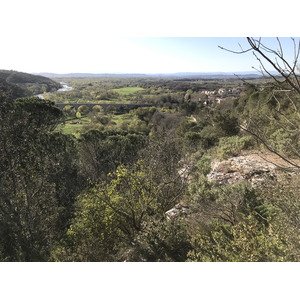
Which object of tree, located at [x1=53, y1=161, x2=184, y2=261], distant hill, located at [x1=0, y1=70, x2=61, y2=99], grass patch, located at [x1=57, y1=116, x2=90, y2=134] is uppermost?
distant hill, located at [x1=0, y1=70, x2=61, y2=99]

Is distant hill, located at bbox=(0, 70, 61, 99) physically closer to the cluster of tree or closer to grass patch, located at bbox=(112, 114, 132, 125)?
the cluster of tree

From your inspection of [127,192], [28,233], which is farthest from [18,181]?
[127,192]

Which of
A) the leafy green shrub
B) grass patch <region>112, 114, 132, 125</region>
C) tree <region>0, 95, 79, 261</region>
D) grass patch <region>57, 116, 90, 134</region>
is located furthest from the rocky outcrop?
grass patch <region>112, 114, 132, 125</region>

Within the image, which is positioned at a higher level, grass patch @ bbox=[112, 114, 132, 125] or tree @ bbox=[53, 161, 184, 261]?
grass patch @ bbox=[112, 114, 132, 125]

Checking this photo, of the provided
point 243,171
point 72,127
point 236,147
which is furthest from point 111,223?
point 72,127

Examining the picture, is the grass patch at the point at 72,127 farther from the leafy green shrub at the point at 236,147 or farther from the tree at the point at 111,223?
the tree at the point at 111,223

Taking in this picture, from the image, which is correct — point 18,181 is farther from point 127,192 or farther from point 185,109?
point 185,109

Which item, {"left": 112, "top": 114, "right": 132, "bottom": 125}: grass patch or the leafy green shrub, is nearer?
the leafy green shrub

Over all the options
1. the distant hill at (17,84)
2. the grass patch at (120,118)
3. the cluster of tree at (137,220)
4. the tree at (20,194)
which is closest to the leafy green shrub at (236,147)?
the cluster of tree at (137,220)
